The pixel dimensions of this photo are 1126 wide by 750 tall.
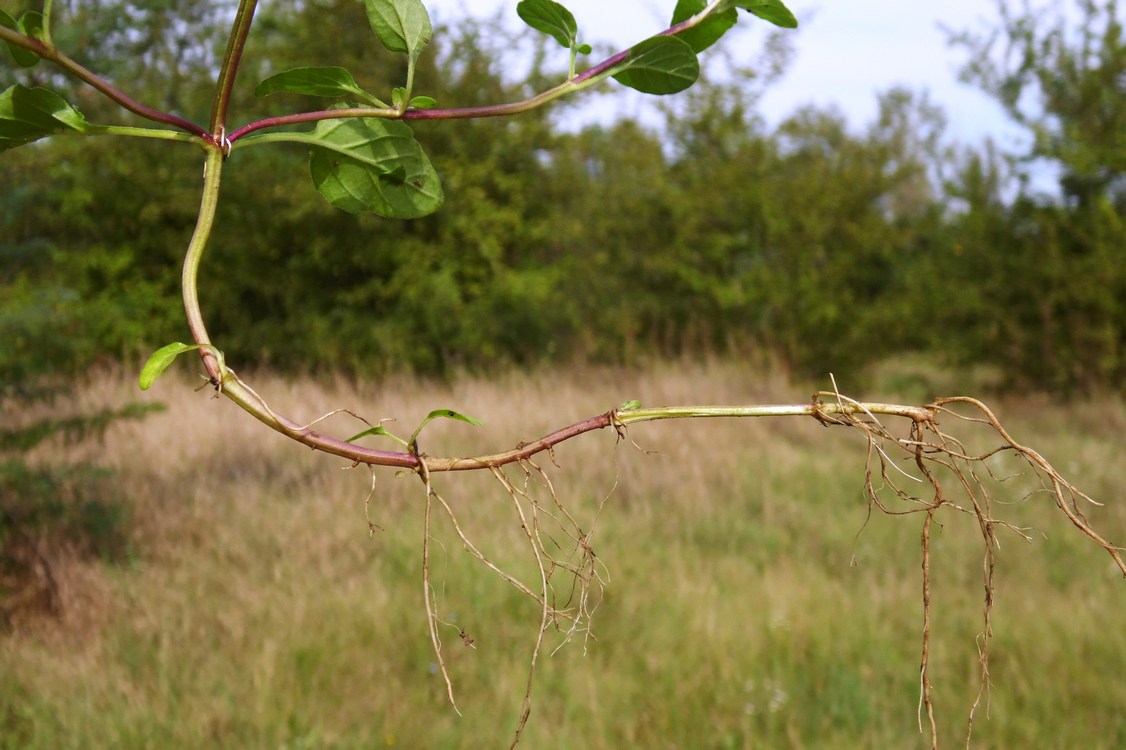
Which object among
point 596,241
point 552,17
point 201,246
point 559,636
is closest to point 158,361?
point 201,246

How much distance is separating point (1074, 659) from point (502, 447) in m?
3.68

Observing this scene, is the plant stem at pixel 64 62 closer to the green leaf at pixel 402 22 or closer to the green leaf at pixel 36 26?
the green leaf at pixel 36 26

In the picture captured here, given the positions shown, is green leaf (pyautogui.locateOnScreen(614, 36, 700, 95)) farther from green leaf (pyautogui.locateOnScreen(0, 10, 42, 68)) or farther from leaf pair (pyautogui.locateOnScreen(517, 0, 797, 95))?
green leaf (pyautogui.locateOnScreen(0, 10, 42, 68))

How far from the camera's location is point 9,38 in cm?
41

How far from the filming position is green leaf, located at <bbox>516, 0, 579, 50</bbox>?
1.64 ft

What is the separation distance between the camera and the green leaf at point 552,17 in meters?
0.50

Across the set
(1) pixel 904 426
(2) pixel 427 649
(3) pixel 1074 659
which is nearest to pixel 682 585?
(2) pixel 427 649

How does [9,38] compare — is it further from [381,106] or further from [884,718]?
[884,718]

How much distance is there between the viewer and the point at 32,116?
18.0 inches

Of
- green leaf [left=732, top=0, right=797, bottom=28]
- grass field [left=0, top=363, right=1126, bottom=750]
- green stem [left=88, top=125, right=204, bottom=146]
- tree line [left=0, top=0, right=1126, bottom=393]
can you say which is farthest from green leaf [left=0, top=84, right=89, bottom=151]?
tree line [left=0, top=0, right=1126, bottom=393]

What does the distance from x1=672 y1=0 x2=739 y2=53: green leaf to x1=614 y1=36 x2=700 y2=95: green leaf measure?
1.0 inches

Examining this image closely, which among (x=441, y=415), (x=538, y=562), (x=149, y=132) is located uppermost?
(x=149, y=132)

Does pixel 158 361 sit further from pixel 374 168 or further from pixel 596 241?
pixel 596 241

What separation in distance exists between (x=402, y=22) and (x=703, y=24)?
0.17 metres
